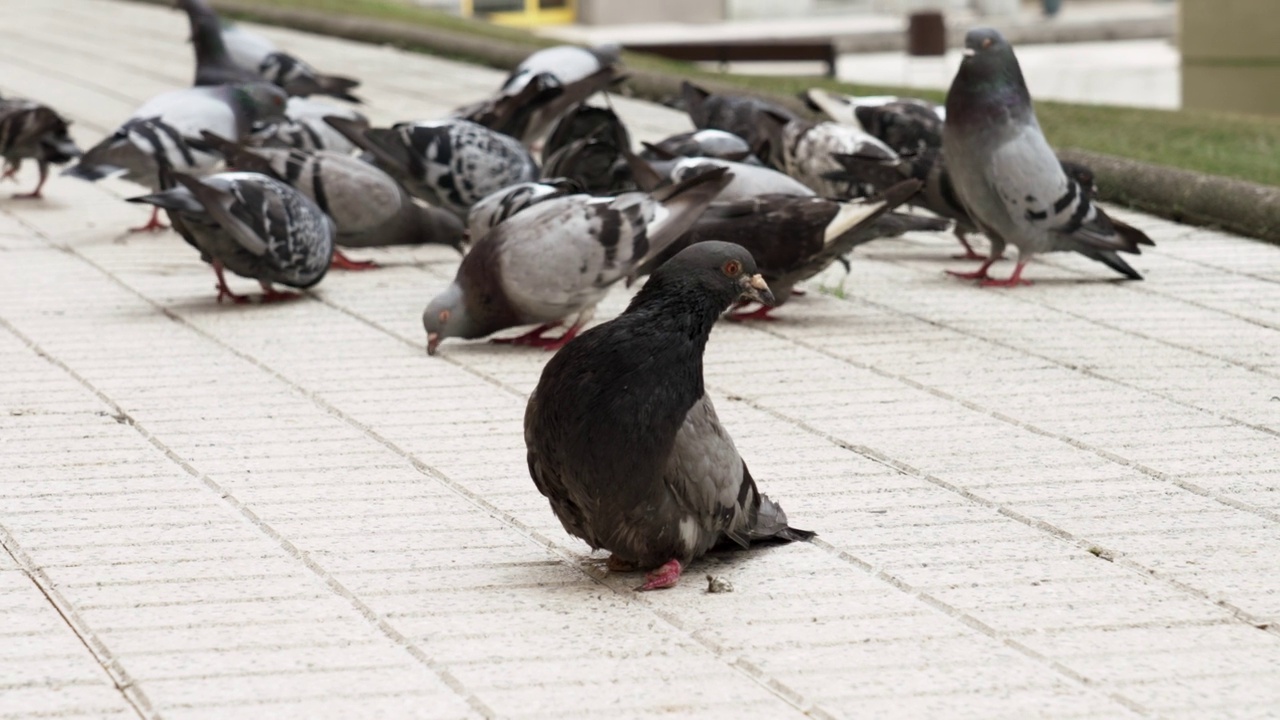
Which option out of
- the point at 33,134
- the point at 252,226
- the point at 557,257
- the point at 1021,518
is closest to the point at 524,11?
the point at 33,134

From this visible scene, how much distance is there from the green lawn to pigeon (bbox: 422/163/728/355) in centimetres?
402

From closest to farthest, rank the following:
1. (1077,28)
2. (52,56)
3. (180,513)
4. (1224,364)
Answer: (180,513), (1224,364), (52,56), (1077,28)

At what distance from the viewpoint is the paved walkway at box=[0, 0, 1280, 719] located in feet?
10.4

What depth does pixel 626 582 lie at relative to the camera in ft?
12.3

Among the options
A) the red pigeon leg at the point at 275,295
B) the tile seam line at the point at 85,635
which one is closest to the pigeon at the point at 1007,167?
the red pigeon leg at the point at 275,295

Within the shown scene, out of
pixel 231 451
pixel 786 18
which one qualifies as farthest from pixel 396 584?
pixel 786 18

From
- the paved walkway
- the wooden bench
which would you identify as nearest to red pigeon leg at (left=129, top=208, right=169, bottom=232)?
the paved walkway

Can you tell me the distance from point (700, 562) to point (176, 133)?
4.69 m

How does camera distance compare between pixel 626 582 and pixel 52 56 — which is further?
pixel 52 56

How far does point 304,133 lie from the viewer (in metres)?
8.24

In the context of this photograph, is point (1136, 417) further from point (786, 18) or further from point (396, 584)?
point (786, 18)

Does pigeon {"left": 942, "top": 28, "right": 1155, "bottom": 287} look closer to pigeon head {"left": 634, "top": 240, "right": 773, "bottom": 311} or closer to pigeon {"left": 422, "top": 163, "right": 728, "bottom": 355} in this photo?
pigeon {"left": 422, "top": 163, "right": 728, "bottom": 355}

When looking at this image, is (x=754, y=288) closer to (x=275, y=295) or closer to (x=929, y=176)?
(x=275, y=295)

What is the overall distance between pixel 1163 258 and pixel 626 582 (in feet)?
14.4
